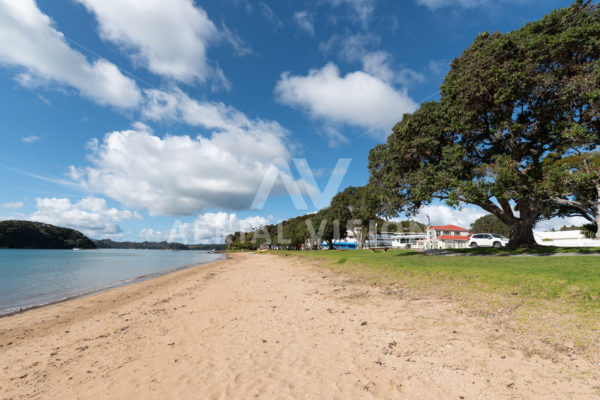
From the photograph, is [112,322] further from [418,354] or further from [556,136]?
[556,136]

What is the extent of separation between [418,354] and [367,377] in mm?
1316

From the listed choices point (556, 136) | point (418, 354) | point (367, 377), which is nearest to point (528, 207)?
point (556, 136)

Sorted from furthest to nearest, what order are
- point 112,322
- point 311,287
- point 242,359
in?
point 311,287
point 112,322
point 242,359

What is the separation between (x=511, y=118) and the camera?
16141 mm

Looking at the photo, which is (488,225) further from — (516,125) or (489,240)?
(516,125)

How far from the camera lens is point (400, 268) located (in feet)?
44.7

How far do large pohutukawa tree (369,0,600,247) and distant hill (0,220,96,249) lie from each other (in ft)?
673

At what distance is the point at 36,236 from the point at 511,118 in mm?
221131

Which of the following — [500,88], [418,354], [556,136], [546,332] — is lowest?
[418,354]

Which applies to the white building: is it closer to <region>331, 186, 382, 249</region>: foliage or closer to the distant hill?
<region>331, 186, 382, 249</region>: foliage

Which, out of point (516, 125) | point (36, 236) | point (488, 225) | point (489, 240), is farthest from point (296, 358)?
point (36, 236)

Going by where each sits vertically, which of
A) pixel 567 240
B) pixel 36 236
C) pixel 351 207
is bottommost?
pixel 567 240

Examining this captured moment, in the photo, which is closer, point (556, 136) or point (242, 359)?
point (242, 359)

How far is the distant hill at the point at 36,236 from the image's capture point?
140375mm
